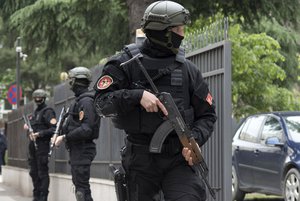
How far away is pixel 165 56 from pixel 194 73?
216 millimetres

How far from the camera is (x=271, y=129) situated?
41.0 ft

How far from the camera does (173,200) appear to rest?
15.9ft

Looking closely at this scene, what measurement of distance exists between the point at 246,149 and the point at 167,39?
8275 mm

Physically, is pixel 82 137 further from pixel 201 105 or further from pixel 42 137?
pixel 201 105

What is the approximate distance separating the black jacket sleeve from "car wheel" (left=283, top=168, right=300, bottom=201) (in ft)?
20.8

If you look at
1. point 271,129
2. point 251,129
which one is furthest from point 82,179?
point 251,129

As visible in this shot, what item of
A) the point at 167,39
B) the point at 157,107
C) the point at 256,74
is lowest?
the point at 157,107

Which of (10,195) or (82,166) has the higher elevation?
(82,166)

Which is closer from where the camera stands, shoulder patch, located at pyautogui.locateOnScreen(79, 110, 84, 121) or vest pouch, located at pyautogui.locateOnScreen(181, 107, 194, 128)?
vest pouch, located at pyautogui.locateOnScreen(181, 107, 194, 128)

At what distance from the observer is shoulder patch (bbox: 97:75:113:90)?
5.07 m

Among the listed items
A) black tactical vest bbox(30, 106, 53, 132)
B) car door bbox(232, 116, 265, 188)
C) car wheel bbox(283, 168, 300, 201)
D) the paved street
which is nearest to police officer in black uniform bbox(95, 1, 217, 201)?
car wheel bbox(283, 168, 300, 201)

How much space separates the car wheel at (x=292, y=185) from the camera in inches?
441

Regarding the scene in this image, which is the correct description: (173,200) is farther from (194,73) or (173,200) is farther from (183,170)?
(194,73)

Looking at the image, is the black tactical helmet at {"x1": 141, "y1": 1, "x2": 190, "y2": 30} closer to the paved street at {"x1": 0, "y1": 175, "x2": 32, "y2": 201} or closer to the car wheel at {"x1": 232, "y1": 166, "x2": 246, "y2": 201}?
the car wheel at {"x1": 232, "y1": 166, "x2": 246, "y2": 201}
